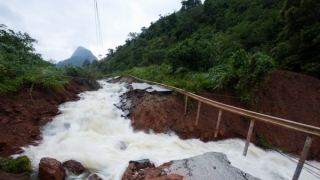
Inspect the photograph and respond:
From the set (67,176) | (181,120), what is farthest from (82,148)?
(181,120)

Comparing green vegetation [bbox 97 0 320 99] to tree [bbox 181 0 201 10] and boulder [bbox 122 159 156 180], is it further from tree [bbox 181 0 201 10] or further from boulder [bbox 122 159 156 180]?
tree [bbox 181 0 201 10]

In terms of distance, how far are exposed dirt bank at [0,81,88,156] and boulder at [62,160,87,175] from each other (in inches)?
50.3

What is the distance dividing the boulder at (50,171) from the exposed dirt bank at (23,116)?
120cm

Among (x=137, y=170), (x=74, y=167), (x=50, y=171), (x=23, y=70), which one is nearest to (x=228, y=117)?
(x=137, y=170)

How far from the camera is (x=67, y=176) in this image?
10.7 feet

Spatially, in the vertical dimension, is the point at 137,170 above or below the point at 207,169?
below

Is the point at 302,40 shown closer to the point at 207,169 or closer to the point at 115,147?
the point at 207,169

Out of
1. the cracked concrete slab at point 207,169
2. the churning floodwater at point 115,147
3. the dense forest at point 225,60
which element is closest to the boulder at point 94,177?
the churning floodwater at point 115,147

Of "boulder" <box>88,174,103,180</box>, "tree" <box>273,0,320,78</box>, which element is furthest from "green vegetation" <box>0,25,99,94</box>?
"tree" <box>273,0,320,78</box>

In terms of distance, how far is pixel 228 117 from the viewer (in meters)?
6.77

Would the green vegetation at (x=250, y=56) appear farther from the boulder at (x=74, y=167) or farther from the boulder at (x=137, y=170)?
the boulder at (x=74, y=167)

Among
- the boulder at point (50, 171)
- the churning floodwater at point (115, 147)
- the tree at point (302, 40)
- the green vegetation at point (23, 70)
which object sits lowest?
the churning floodwater at point (115, 147)

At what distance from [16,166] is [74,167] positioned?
0.99 meters

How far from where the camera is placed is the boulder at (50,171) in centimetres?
291
